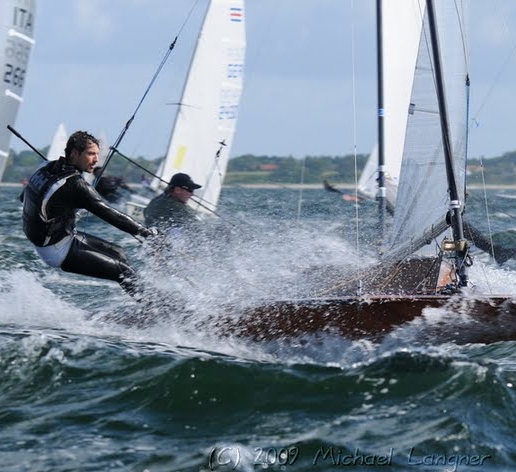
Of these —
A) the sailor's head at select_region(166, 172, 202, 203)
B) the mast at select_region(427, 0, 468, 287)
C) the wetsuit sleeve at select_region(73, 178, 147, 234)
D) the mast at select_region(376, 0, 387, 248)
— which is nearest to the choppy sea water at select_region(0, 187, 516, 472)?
the wetsuit sleeve at select_region(73, 178, 147, 234)

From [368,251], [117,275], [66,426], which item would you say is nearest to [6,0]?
[117,275]

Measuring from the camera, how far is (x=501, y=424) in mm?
4988

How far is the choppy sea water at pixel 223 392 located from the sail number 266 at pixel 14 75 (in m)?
1.29

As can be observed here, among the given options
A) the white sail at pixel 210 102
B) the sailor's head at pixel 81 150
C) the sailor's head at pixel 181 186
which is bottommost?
the sailor's head at pixel 181 186

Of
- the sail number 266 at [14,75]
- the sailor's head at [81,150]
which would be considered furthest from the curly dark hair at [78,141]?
the sail number 266 at [14,75]

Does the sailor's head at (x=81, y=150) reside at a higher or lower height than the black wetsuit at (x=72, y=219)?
higher

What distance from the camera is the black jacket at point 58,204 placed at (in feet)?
19.9

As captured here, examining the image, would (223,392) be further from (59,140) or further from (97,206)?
(59,140)

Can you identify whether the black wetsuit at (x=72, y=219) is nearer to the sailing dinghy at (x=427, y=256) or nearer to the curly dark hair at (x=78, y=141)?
the curly dark hair at (x=78, y=141)

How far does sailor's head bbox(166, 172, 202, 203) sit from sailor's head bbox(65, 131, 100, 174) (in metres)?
2.33

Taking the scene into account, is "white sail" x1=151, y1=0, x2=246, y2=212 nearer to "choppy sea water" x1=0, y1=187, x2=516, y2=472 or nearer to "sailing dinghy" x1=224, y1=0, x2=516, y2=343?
"sailing dinghy" x1=224, y1=0, x2=516, y2=343

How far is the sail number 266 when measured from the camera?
23.2ft

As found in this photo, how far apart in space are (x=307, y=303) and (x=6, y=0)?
109 inches

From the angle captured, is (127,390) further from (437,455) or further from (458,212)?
(458,212)
